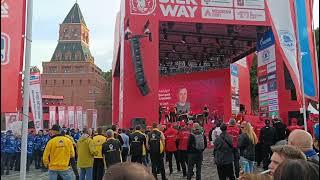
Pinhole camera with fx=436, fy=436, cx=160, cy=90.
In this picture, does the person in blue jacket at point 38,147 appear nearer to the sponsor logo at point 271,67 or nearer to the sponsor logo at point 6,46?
the sponsor logo at point 271,67

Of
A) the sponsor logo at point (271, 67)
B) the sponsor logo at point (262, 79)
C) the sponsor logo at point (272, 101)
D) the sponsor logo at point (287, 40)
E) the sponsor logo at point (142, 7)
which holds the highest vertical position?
the sponsor logo at point (142, 7)

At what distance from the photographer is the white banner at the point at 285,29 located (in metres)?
7.05

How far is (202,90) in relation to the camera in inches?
1296

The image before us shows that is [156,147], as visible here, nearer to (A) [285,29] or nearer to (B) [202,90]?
(A) [285,29]

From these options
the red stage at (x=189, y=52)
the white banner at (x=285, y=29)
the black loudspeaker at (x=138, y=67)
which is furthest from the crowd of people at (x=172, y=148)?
the red stage at (x=189, y=52)

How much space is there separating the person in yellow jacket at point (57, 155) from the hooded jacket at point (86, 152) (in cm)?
191

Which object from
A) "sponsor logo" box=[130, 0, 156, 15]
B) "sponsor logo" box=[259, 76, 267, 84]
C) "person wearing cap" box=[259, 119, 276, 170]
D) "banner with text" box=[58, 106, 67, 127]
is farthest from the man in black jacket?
"banner with text" box=[58, 106, 67, 127]

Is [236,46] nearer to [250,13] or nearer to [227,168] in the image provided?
[250,13]

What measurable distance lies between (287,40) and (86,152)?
17.6 ft

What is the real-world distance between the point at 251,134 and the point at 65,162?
4.26m

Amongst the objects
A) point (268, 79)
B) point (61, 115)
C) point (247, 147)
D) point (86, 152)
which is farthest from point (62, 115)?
point (247, 147)

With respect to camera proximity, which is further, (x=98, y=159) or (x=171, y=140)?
(x=171, y=140)

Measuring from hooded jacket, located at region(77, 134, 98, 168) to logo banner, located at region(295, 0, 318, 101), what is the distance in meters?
5.37

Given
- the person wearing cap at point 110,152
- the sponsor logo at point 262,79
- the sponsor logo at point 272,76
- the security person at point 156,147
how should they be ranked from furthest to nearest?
1. the sponsor logo at point 262,79
2. the sponsor logo at point 272,76
3. the security person at point 156,147
4. the person wearing cap at point 110,152
